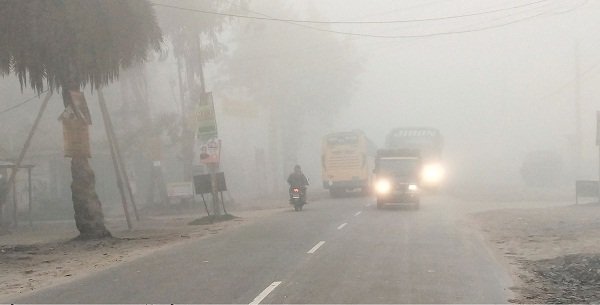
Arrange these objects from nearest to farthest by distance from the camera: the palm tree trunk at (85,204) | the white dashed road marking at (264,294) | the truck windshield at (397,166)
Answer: the white dashed road marking at (264,294), the palm tree trunk at (85,204), the truck windshield at (397,166)

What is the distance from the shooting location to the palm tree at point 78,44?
52.1 ft

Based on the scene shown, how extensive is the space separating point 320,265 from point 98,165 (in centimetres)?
3435

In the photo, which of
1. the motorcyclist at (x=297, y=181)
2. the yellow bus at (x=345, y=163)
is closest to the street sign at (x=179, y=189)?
the motorcyclist at (x=297, y=181)

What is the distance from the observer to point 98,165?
140ft

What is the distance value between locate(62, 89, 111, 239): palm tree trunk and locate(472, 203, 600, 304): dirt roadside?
11091 millimetres

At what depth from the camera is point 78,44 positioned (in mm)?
16562

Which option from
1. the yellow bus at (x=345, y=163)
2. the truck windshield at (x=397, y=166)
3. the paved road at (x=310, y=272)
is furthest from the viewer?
the yellow bus at (x=345, y=163)

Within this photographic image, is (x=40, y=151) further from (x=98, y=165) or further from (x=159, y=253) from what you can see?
(x=159, y=253)

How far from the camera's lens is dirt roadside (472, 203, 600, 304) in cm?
938

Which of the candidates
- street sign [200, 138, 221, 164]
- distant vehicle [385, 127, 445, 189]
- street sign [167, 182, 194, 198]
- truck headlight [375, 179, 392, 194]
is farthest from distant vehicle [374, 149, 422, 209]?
distant vehicle [385, 127, 445, 189]

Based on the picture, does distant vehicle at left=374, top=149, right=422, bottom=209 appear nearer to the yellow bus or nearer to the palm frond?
the yellow bus

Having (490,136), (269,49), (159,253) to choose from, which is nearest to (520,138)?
(490,136)

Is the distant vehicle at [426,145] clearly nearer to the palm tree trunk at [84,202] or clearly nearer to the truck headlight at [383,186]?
the truck headlight at [383,186]

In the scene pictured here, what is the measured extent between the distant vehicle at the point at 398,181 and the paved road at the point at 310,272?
8.11 meters
